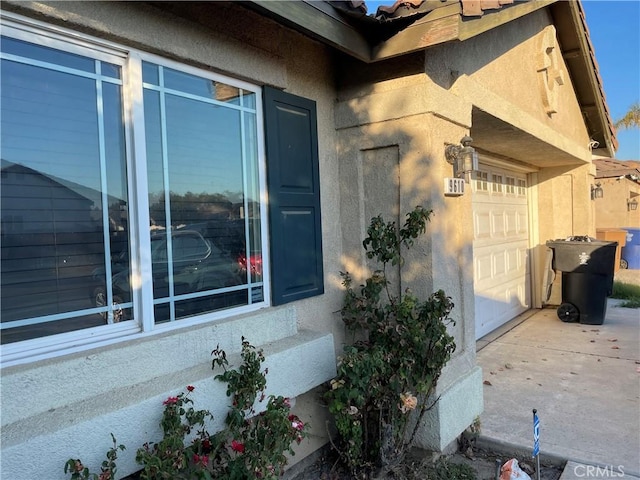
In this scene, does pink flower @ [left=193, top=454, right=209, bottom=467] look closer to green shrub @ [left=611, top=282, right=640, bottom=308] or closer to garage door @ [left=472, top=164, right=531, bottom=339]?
garage door @ [left=472, top=164, right=531, bottom=339]

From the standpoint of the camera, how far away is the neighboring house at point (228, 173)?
6.80ft

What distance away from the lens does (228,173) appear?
299 centimetres

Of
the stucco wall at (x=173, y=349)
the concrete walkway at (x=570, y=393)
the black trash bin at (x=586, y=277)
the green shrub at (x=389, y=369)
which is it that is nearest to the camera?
the stucco wall at (x=173, y=349)

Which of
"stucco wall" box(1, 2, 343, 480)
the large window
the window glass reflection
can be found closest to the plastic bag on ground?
"stucco wall" box(1, 2, 343, 480)

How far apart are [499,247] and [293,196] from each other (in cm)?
511

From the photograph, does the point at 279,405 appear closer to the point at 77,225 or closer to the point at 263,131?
the point at 77,225

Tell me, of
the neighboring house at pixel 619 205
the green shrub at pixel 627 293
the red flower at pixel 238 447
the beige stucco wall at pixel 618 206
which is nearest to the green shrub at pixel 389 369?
the red flower at pixel 238 447

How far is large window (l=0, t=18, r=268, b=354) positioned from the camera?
6.75 feet

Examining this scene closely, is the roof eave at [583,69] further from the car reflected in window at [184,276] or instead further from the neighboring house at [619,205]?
the neighboring house at [619,205]

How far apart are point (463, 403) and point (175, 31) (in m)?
3.38

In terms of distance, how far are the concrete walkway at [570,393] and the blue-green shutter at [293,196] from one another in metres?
2.07

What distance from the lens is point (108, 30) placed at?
226cm

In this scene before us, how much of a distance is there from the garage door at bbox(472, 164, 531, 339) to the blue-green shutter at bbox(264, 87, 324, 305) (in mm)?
3644

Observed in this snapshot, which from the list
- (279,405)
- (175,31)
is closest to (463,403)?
(279,405)
